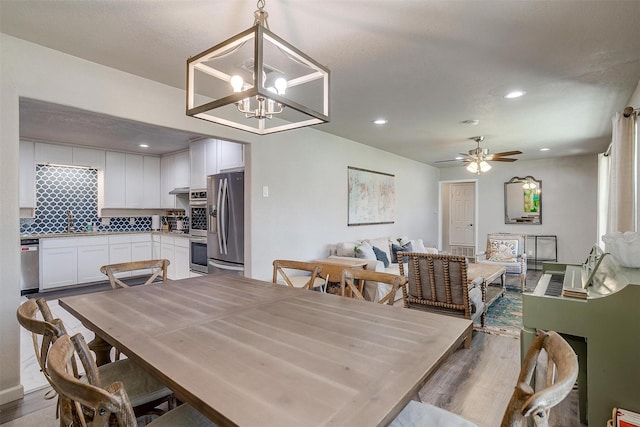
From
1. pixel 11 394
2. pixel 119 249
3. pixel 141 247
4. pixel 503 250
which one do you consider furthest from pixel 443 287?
pixel 119 249

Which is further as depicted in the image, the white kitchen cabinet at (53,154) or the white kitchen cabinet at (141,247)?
the white kitchen cabinet at (141,247)

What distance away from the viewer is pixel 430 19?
1921 mm

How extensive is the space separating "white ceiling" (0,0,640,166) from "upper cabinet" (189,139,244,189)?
141 cm

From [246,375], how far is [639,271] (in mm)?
2124

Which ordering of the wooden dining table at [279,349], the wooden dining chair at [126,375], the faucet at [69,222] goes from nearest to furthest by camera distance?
1. the wooden dining table at [279,349]
2. the wooden dining chair at [126,375]
3. the faucet at [69,222]

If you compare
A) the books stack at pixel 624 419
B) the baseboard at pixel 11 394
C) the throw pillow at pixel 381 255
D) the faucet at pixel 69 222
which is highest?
the faucet at pixel 69 222

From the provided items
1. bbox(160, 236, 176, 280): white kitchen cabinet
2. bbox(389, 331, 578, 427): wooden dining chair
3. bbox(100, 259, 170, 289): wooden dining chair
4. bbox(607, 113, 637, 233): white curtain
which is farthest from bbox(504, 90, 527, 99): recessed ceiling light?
bbox(160, 236, 176, 280): white kitchen cabinet

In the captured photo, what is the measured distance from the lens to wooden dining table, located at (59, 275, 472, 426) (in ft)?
2.72

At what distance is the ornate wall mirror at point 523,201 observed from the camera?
730 centimetres

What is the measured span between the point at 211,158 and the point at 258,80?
3678 millimetres

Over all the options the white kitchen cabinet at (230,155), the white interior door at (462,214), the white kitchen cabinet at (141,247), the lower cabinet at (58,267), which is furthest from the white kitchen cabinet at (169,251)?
the white interior door at (462,214)

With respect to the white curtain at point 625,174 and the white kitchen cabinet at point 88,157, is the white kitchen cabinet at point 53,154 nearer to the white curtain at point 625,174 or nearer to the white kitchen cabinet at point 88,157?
the white kitchen cabinet at point 88,157

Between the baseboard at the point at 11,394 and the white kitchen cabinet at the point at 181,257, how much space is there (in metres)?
2.87

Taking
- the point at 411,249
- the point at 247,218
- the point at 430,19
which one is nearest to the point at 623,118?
the point at 430,19
